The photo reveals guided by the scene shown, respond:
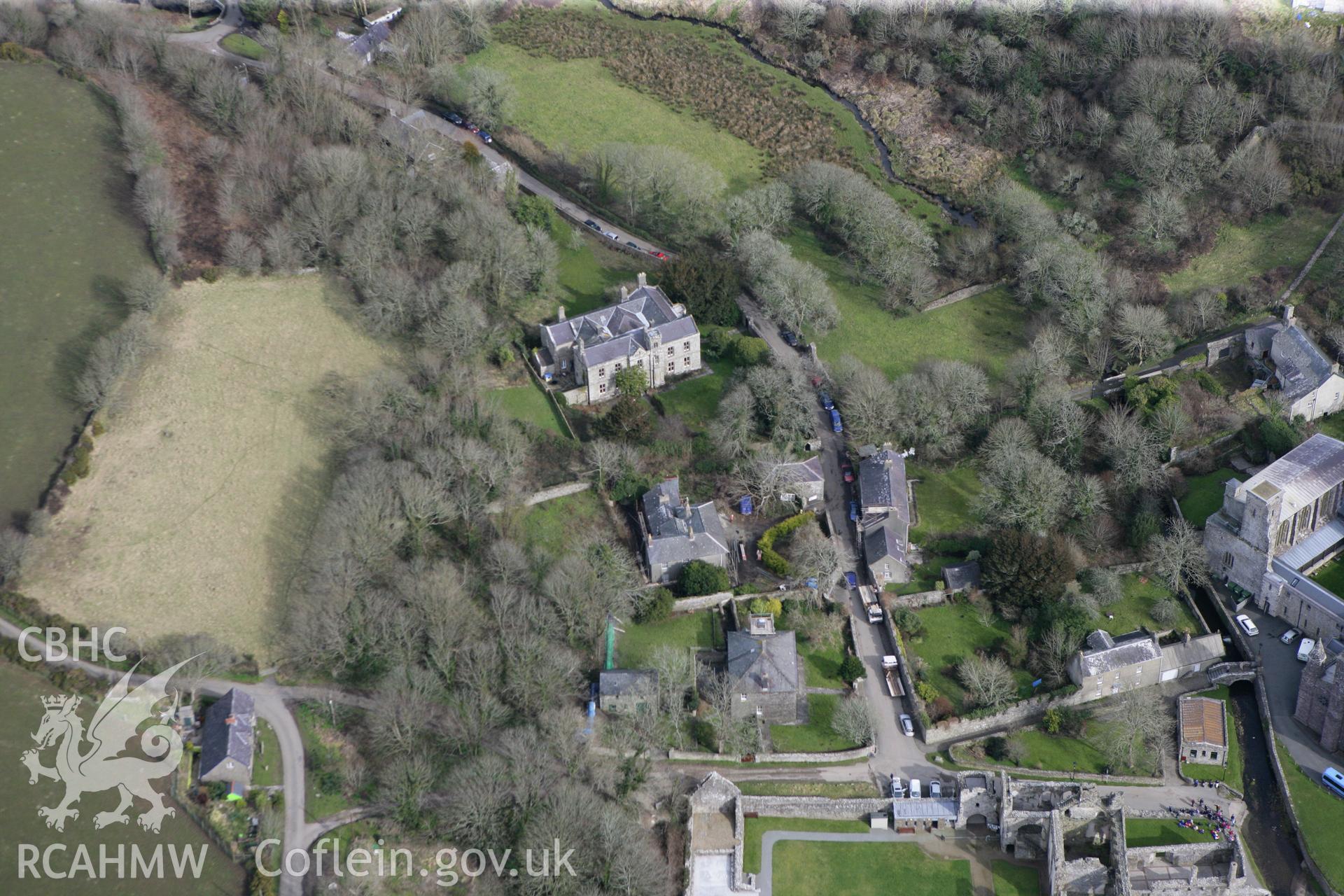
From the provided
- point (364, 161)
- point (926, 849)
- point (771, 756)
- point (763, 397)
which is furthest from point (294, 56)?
point (926, 849)

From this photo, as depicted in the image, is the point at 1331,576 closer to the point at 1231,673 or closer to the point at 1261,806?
the point at 1231,673

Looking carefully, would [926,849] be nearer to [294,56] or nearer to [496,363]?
[496,363]

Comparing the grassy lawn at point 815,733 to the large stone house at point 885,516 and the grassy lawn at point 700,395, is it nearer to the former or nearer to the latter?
the large stone house at point 885,516

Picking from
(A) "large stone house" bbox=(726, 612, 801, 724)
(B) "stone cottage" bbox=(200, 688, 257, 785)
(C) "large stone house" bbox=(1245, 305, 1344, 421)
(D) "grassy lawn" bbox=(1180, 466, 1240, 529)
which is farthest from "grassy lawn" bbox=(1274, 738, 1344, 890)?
(B) "stone cottage" bbox=(200, 688, 257, 785)

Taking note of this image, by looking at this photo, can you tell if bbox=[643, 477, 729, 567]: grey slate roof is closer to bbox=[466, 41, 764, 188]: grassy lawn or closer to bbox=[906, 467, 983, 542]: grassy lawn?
bbox=[906, 467, 983, 542]: grassy lawn

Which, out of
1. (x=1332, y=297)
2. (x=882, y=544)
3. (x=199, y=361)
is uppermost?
(x=1332, y=297)

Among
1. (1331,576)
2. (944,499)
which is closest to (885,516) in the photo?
(944,499)
